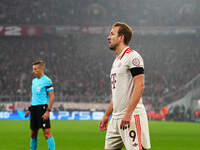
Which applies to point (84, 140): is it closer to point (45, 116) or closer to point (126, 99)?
point (45, 116)

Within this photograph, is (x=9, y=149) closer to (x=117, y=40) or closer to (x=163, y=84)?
(x=117, y=40)

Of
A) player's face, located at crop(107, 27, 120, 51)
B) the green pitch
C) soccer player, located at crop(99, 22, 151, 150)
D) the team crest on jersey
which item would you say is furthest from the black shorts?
the team crest on jersey

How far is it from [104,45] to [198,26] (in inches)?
380

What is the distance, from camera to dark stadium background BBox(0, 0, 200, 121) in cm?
3653

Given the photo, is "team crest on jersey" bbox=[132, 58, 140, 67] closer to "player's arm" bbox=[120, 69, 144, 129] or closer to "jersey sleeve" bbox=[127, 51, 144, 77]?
"jersey sleeve" bbox=[127, 51, 144, 77]

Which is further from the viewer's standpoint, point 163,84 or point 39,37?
point 39,37

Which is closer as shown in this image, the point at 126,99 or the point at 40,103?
the point at 126,99


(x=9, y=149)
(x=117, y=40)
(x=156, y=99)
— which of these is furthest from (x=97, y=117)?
(x=117, y=40)

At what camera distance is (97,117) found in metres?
30.3

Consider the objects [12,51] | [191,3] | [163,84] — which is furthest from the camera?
[191,3]

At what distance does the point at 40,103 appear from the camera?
8.43 meters

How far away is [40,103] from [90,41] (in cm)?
3490

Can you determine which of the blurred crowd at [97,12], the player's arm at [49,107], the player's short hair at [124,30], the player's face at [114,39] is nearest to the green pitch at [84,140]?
the player's arm at [49,107]

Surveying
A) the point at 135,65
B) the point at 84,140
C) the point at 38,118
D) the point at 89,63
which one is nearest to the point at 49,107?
the point at 38,118
